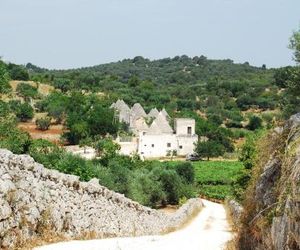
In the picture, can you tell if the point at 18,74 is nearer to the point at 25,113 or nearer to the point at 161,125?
the point at 25,113

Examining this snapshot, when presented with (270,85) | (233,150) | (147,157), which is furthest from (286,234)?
(270,85)

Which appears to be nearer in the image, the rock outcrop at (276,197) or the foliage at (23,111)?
the rock outcrop at (276,197)

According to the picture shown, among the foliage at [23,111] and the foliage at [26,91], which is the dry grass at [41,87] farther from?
the foliage at [23,111]

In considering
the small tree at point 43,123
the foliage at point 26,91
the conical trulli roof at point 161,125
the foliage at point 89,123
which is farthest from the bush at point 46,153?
the foliage at point 26,91

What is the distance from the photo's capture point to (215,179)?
234ft

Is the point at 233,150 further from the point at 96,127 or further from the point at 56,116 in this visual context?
the point at 56,116

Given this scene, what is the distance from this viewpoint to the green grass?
62600 mm

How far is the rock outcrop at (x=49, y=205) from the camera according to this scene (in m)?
10.3

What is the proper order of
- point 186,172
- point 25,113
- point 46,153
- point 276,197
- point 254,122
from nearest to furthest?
point 276,197
point 46,153
point 186,172
point 25,113
point 254,122

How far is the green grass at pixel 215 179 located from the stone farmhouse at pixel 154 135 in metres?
10.3

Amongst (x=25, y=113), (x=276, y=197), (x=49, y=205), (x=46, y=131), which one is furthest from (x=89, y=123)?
(x=276, y=197)

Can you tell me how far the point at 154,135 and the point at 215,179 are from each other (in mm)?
22643

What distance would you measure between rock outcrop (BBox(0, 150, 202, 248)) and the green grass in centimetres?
4359

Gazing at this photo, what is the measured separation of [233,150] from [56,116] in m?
32.8
